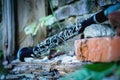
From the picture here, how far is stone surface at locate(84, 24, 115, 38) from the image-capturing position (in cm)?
232

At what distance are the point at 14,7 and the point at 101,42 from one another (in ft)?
7.05

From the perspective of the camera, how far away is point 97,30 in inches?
95.0

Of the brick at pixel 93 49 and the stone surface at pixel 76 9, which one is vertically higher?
the stone surface at pixel 76 9

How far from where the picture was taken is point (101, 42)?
145 centimetres

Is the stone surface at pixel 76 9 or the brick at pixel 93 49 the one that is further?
the stone surface at pixel 76 9

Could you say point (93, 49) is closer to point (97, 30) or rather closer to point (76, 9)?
point (97, 30)

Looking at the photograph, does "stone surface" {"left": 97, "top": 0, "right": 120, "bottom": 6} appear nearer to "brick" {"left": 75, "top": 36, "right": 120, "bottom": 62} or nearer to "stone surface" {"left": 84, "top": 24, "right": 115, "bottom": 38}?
"stone surface" {"left": 84, "top": 24, "right": 115, "bottom": 38}

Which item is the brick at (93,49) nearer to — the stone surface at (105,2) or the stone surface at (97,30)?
the stone surface at (97,30)

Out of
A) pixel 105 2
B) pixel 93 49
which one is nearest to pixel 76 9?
pixel 105 2

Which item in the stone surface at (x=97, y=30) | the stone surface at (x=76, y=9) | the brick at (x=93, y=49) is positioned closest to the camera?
the brick at (x=93, y=49)

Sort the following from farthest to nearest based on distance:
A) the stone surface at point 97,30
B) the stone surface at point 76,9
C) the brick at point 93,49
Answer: the stone surface at point 76,9 < the stone surface at point 97,30 < the brick at point 93,49

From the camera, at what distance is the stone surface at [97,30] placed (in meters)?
2.32

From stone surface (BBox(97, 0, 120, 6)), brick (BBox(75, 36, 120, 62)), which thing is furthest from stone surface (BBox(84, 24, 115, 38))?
brick (BBox(75, 36, 120, 62))

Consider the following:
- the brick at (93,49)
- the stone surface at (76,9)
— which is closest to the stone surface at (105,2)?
the stone surface at (76,9)
